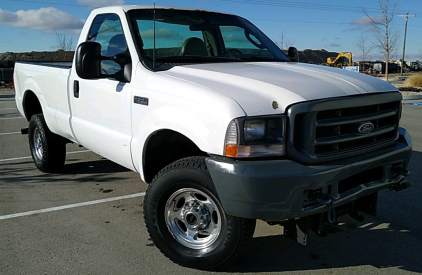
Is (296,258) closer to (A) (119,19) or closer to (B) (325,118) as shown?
(B) (325,118)

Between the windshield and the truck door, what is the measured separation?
0.79ft

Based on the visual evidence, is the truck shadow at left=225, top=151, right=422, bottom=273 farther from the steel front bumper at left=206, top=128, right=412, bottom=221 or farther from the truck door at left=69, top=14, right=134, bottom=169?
the truck door at left=69, top=14, right=134, bottom=169

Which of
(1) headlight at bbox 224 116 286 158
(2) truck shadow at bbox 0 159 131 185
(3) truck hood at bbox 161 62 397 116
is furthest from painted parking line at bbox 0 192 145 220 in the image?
(1) headlight at bbox 224 116 286 158

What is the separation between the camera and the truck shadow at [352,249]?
3.54 metres

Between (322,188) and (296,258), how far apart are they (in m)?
0.89

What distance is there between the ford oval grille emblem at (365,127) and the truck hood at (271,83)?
0.80ft

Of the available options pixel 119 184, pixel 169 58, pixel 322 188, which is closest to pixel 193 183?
pixel 322 188

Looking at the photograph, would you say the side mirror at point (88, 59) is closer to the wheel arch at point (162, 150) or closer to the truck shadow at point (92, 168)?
the wheel arch at point (162, 150)

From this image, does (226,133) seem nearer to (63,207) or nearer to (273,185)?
(273,185)

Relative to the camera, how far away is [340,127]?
10.7ft

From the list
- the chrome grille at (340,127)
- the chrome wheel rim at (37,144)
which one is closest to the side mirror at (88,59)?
the chrome grille at (340,127)

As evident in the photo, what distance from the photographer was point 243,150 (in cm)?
297

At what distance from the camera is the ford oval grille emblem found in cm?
333

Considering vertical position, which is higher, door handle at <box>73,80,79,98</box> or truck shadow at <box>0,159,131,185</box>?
A: door handle at <box>73,80,79,98</box>
